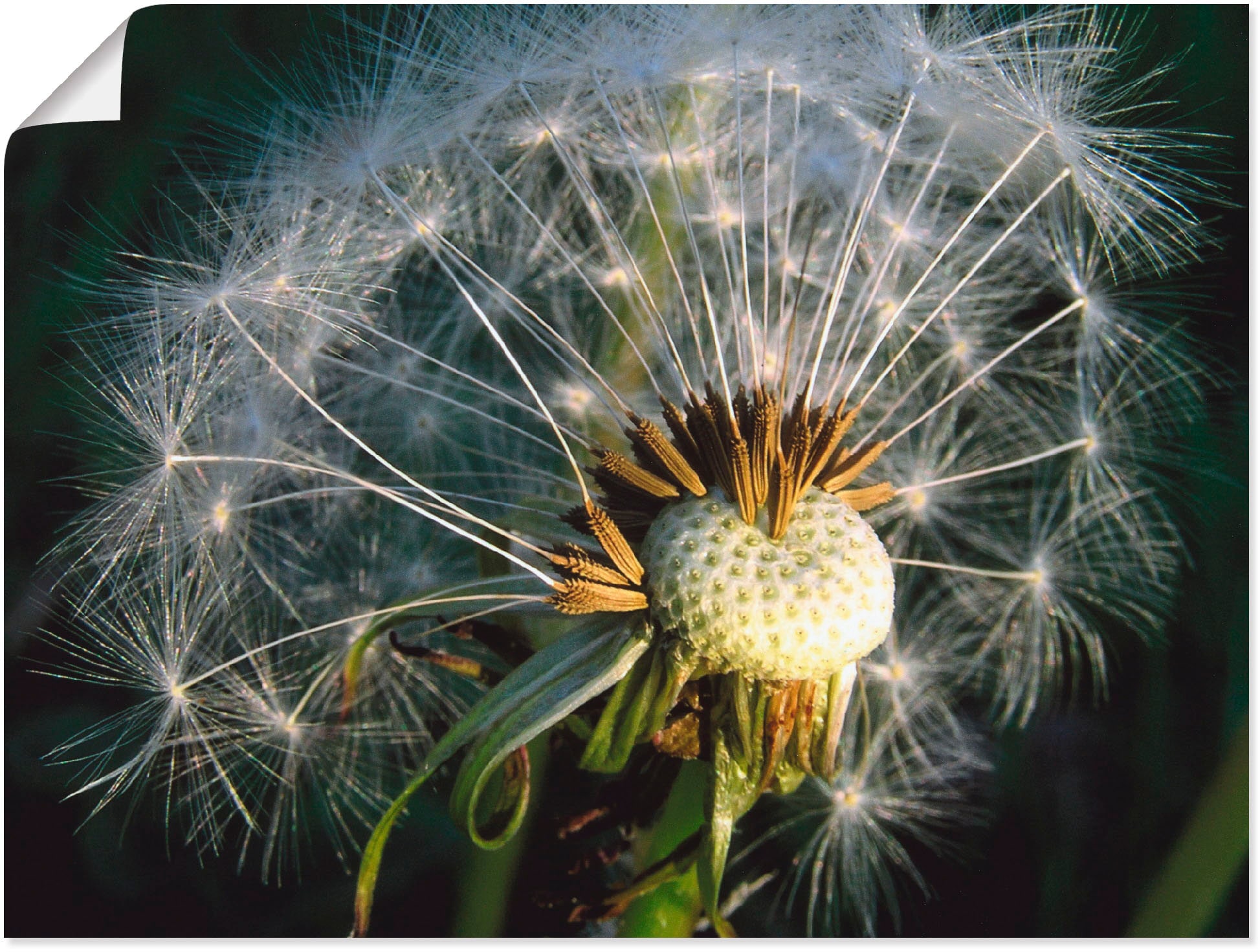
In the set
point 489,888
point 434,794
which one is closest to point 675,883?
point 489,888

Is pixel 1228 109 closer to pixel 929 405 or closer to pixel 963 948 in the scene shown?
pixel 929 405

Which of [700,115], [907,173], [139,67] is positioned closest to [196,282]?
[139,67]

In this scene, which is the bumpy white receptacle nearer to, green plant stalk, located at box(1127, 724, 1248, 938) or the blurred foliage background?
the blurred foliage background

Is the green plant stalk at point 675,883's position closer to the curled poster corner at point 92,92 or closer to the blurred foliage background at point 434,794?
the blurred foliage background at point 434,794

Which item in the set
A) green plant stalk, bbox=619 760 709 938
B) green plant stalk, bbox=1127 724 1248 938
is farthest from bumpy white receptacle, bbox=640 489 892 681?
green plant stalk, bbox=1127 724 1248 938

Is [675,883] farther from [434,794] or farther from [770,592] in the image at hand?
[434,794]

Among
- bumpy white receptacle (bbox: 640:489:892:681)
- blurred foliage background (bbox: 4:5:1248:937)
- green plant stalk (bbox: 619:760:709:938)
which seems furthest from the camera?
blurred foliage background (bbox: 4:5:1248:937)

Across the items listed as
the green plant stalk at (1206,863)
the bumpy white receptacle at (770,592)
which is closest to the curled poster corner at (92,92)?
the bumpy white receptacle at (770,592)

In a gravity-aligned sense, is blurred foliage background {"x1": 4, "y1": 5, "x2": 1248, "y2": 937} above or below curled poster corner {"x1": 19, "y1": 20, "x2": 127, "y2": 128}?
below
